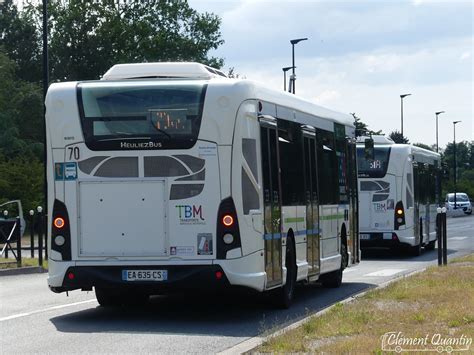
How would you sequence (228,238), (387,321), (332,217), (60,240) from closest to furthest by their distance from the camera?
(387,321) < (228,238) < (60,240) < (332,217)

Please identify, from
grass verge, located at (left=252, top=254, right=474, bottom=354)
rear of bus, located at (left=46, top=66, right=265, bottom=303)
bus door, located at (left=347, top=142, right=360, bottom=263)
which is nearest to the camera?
grass verge, located at (left=252, top=254, right=474, bottom=354)

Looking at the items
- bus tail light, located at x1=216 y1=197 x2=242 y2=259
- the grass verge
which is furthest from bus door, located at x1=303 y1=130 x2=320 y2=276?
bus tail light, located at x1=216 y1=197 x2=242 y2=259

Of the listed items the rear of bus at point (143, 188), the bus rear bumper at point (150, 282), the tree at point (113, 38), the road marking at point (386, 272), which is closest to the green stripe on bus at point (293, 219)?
the rear of bus at point (143, 188)

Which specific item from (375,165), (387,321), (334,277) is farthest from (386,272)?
(387,321)

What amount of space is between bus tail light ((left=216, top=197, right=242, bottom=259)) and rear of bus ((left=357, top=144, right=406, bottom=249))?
17.4 metres

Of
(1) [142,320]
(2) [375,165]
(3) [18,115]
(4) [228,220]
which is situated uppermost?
(3) [18,115]

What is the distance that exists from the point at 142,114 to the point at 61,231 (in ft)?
5.99

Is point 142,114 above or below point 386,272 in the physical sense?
above

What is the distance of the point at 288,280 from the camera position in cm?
1606

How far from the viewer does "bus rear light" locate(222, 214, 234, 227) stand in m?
13.9

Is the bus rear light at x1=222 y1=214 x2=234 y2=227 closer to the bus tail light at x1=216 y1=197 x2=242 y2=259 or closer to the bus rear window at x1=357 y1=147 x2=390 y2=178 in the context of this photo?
the bus tail light at x1=216 y1=197 x2=242 y2=259

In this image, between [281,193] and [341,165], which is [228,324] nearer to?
[281,193]

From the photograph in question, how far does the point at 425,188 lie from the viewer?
34.3 m

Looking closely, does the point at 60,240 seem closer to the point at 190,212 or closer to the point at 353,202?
the point at 190,212
